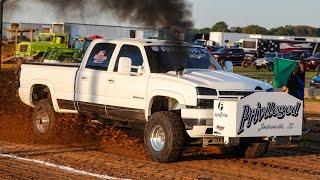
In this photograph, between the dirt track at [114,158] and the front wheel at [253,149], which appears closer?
the dirt track at [114,158]

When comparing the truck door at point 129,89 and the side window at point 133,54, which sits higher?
the side window at point 133,54

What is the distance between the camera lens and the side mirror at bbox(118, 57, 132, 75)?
10.6 m

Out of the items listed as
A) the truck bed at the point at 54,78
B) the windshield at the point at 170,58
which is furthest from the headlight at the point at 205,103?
the truck bed at the point at 54,78

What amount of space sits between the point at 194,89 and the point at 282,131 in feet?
5.03

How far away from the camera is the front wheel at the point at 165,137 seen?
31.4 ft

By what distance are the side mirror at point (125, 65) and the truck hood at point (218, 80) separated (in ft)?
2.22

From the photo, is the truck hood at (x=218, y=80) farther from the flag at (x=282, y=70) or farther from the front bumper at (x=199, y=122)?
the flag at (x=282, y=70)

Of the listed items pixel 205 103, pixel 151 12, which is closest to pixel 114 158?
pixel 205 103

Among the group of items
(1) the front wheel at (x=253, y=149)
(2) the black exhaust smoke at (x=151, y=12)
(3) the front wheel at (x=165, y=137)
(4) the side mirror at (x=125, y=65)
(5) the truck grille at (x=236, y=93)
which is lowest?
(1) the front wheel at (x=253, y=149)

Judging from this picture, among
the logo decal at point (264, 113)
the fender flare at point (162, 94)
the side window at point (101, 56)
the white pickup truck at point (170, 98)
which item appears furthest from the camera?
the side window at point (101, 56)

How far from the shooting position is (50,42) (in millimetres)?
41031

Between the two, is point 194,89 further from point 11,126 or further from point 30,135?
point 11,126

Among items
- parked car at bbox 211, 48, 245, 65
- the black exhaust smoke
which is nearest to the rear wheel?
the black exhaust smoke

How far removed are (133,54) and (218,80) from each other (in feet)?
5.64
